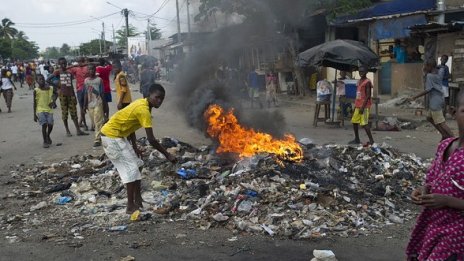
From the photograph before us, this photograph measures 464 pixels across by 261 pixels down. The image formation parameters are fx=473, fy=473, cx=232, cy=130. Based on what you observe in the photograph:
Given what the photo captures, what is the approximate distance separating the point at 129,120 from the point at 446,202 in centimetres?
400

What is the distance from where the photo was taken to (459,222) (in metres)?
2.32

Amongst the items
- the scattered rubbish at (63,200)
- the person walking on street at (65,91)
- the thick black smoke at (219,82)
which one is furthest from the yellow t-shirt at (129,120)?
the person walking on street at (65,91)

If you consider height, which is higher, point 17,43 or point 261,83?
point 17,43

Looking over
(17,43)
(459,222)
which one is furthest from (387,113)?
(17,43)

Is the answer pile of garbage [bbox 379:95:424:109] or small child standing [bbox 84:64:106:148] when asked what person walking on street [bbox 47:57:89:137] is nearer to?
small child standing [bbox 84:64:106:148]

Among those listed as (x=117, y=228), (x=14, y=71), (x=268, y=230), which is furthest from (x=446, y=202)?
(x=14, y=71)

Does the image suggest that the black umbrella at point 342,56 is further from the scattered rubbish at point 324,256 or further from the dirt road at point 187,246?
the scattered rubbish at point 324,256

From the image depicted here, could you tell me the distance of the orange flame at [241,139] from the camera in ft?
23.7

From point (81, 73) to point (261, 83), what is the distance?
7.58m

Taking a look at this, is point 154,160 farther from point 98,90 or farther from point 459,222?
point 459,222

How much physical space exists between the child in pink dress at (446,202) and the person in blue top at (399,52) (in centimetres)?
1480

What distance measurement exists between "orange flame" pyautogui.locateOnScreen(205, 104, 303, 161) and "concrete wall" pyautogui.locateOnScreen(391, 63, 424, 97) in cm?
948

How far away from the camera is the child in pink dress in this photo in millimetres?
2277

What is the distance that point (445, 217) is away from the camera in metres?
2.36
